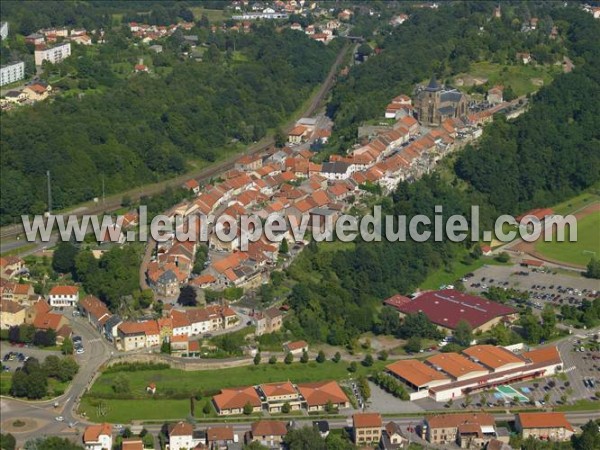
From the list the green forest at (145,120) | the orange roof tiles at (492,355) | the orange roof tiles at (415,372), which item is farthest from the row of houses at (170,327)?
the green forest at (145,120)

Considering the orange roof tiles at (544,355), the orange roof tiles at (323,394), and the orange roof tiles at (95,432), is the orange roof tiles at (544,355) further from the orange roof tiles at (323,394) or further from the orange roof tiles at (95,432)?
the orange roof tiles at (95,432)

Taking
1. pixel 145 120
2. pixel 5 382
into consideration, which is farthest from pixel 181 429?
pixel 145 120

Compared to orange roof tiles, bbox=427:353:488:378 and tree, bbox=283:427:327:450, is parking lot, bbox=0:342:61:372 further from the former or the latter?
orange roof tiles, bbox=427:353:488:378

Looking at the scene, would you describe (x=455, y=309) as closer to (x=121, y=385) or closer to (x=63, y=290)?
(x=121, y=385)

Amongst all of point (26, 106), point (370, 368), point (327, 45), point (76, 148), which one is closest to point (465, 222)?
point (370, 368)

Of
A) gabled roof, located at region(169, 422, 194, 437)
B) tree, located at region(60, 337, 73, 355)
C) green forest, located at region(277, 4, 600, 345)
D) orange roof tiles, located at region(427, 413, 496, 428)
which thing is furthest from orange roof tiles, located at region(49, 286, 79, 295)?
orange roof tiles, located at region(427, 413, 496, 428)

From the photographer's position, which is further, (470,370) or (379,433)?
(470,370)
